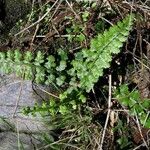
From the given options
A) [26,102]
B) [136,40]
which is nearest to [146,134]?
[136,40]

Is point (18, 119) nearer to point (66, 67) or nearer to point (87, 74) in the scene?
point (66, 67)

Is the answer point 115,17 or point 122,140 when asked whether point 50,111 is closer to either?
point 122,140

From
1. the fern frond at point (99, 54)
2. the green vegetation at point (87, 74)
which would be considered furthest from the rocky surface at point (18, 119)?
the fern frond at point (99, 54)

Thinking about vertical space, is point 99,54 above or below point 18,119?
above

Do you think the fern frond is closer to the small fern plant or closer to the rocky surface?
the small fern plant

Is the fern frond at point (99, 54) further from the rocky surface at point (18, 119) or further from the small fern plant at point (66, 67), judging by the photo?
the rocky surface at point (18, 119)

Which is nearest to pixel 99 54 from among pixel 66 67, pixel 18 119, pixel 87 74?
pixel 87 74

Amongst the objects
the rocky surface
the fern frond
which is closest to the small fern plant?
the fern frond

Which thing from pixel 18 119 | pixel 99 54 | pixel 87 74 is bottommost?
pixel 18 119
